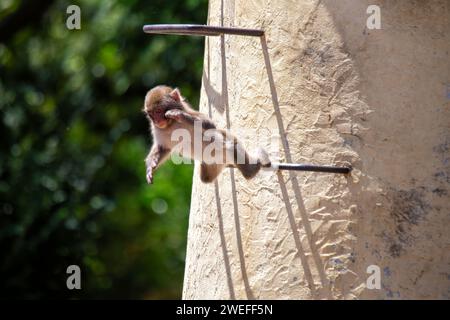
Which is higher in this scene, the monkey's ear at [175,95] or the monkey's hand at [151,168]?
the monkey's ear at [175,95]

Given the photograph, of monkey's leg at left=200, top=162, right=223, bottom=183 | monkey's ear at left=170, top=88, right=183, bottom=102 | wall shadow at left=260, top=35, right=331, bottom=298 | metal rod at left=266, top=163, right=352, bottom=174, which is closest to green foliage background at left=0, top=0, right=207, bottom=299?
monkey's ear at left=170, top=88, right=183, bottom=102

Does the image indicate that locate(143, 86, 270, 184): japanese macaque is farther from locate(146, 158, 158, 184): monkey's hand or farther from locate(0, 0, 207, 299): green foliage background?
locate(0, 0, 207, 299): green foliage background

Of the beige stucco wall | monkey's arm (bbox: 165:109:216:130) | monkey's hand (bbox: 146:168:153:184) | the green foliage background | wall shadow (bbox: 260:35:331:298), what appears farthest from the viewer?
the green foliage background

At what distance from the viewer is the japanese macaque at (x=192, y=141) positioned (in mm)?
4621

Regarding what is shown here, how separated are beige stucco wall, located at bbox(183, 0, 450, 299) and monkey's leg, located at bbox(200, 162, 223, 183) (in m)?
0.21

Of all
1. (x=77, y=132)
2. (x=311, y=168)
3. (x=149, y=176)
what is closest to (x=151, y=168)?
(x=149, y=176)

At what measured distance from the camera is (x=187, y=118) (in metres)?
4.71

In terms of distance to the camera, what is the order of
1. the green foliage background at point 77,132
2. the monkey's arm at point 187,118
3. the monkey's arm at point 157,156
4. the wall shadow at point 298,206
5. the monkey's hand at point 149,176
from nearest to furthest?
the wall shadow at point 298,206 → the monkey's hand at point 149,176 → the monkey's arm at point 187,118 → the monkey's arm at point 157,156 → the green foliage background at point 77,132

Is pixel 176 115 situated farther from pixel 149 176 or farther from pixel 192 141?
pixel 149 176

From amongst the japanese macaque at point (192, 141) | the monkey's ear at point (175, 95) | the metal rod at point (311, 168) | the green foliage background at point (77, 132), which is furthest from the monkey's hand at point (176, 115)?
the green foliage background at point (77, 132)

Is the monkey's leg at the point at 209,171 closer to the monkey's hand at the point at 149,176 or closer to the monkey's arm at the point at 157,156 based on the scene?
the monkey's arm at the point at 157,156

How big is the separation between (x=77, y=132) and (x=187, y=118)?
26.2ft

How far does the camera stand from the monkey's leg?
4.87m

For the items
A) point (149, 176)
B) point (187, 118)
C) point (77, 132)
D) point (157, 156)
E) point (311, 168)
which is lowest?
point (311, 168)
